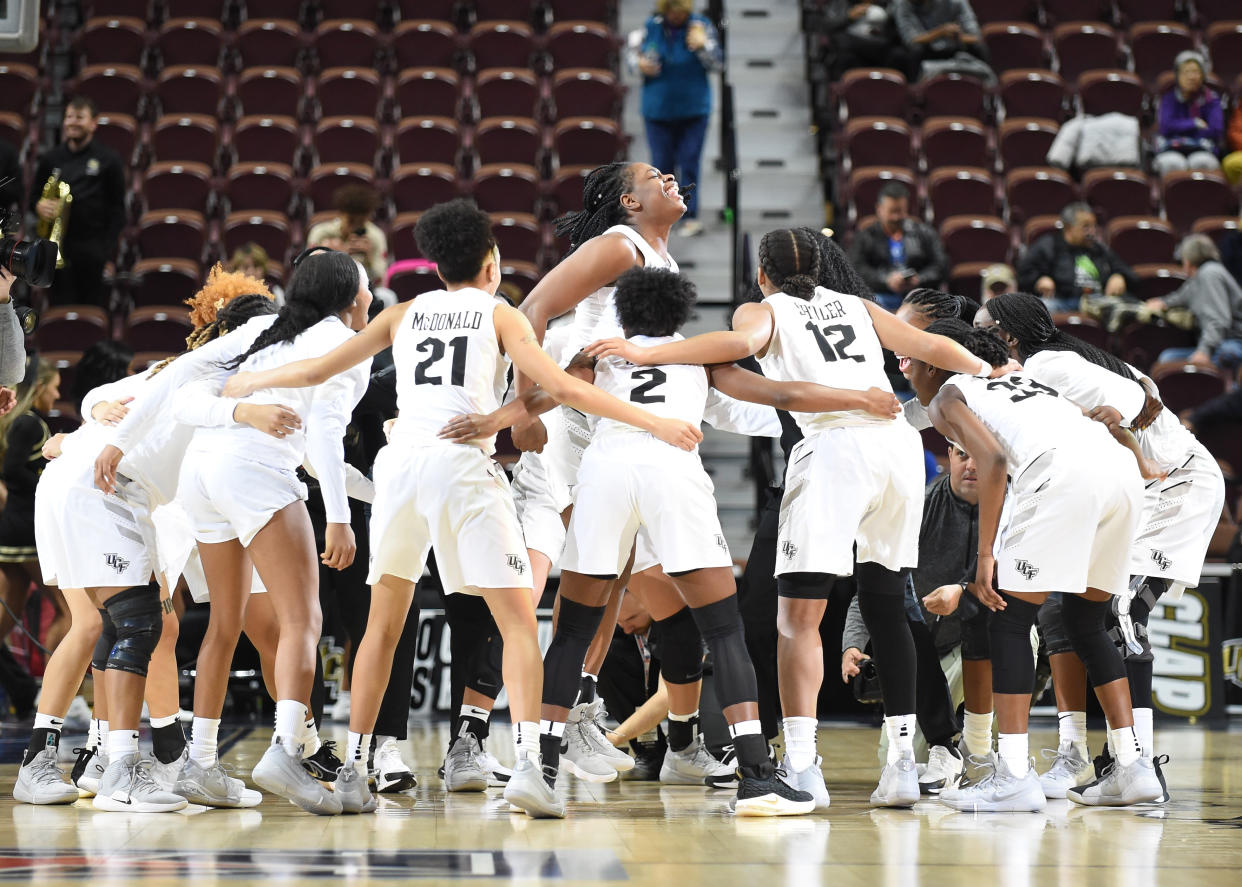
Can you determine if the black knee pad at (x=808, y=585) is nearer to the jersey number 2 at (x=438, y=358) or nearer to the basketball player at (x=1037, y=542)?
the basketball player at (x=1037, y=542)

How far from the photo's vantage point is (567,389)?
13.0ft

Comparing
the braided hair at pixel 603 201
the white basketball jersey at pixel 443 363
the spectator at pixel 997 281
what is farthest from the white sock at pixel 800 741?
the spectator at pixel 997 281

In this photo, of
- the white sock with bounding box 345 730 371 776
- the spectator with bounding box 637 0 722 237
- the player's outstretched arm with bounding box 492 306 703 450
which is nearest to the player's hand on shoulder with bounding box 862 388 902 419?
the player's outstretched arm with bounding box 492 306 703 450

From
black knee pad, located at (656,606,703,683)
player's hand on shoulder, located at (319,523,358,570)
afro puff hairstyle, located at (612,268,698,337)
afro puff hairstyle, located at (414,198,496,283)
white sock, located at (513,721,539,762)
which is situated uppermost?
afro puff hairstyle, located at (414,198,496,283)

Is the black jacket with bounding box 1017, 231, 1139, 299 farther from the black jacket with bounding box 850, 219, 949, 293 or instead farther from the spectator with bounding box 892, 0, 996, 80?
the spectator with bounding box 892, 0, 996, 80

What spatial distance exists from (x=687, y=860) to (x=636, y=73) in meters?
9.90

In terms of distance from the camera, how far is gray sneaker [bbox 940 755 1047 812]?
13.9 ft

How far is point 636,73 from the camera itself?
12.4 metres

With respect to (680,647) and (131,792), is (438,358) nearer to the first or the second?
(680,647)

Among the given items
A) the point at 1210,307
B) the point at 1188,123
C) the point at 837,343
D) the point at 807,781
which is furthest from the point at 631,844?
the point at 1188,123

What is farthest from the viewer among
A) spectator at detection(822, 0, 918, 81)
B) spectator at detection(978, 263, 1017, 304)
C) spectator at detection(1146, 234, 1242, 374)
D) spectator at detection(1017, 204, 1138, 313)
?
spectator at detection(822, 0, 918, 81)

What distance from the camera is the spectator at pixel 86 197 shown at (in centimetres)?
945

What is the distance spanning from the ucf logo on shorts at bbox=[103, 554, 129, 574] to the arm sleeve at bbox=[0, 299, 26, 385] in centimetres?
91

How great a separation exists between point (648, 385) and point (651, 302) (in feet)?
0.80
